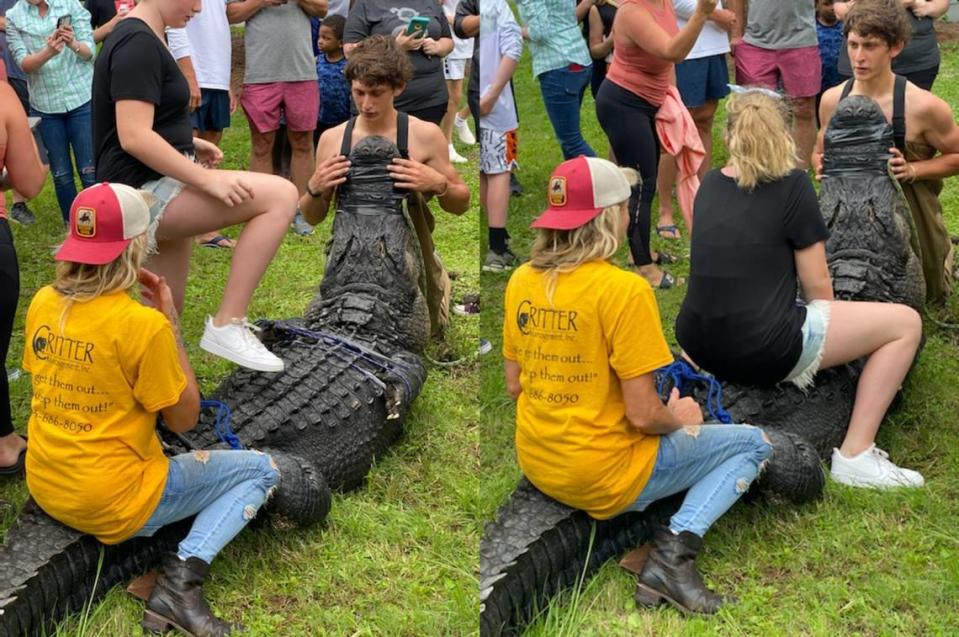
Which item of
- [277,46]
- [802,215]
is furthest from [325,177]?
[277,46]

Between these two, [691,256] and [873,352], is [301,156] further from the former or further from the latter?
[873,352]

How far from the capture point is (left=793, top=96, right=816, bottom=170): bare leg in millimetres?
3508

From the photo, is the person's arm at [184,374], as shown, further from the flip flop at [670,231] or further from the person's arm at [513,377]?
the flip flop at [670,231]

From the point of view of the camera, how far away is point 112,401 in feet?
7.30

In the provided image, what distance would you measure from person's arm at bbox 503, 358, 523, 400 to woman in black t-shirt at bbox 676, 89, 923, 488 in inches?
21.7

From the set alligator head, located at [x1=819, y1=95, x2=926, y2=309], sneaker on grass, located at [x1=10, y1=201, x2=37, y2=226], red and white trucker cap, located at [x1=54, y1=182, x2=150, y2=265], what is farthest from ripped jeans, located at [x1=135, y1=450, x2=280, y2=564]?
sneaker on grass, located at [x1=10, y1=201, x2=37, y2=226]

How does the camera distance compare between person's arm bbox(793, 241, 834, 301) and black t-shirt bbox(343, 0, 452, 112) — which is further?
black t-shirt bbox(343, 0, 452, 112)

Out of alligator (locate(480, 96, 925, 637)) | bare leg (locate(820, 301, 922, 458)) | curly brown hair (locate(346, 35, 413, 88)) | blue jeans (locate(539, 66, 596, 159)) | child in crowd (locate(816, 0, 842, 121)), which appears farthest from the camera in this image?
child in crowd (locate(816, 0, 842, 121))

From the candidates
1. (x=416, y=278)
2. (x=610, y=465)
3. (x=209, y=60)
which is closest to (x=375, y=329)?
(x=416, y=278)

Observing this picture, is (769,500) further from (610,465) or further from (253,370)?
(253,370)

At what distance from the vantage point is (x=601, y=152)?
9.46ft

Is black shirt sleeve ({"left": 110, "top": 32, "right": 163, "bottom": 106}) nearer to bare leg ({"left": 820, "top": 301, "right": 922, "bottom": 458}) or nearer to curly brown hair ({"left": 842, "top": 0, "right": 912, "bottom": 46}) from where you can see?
bare leg ({"left": 820, "top": 301, "right": 922, "bottom": 458})

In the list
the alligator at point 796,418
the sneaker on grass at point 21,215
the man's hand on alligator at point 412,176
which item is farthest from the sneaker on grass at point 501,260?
the sneaker on grass at point 21,215

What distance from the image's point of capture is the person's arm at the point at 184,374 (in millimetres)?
2322
